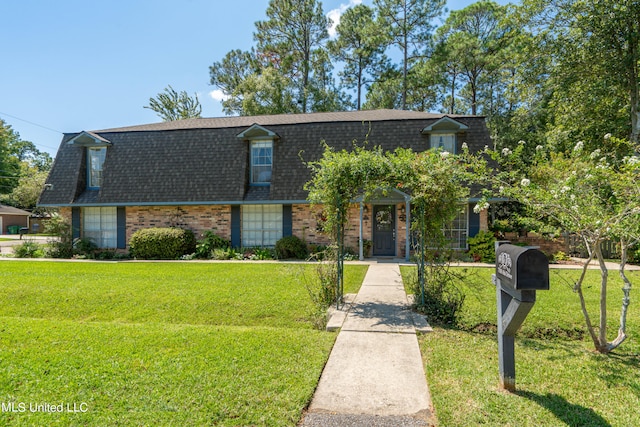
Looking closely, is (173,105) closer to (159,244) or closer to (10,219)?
(159,244)

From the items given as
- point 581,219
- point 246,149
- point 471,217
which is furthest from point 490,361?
point 246,149

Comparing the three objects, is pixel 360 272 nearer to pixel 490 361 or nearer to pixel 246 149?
pixel 490 361

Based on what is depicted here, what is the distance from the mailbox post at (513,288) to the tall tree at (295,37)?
24751mm

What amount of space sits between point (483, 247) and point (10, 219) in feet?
146

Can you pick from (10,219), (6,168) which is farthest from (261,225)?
(6,168)

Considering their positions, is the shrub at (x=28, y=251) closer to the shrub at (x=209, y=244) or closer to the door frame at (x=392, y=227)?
the shrub at (x=209, y=244)

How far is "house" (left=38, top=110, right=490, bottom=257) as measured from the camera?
→ 515 inches

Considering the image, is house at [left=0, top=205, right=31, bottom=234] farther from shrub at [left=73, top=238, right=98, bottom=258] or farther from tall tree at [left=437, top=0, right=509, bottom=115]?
tall tree at [left=437, top=0, right=509, bottom=115]

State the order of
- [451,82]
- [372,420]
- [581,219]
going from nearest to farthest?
[372,420]
[581,219]
[451,82]

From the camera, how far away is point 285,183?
13125mm

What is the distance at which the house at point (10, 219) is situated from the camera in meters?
33.7

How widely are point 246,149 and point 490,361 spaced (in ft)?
40.1

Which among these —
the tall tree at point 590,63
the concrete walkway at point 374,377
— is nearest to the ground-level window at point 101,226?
the concrete walkway at point 374,377

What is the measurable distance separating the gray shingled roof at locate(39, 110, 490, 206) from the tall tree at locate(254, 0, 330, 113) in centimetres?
1320
